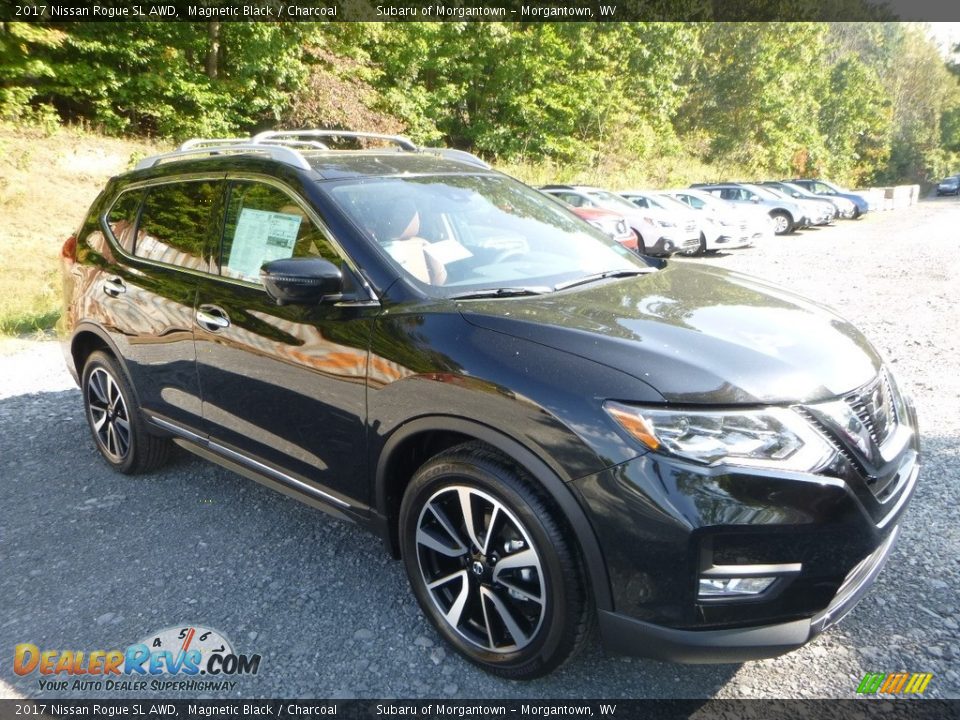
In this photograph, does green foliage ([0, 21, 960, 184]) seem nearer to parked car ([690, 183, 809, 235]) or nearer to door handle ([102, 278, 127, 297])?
parked car ([690, 183, 809, 235])

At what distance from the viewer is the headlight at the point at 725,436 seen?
208 centimetres

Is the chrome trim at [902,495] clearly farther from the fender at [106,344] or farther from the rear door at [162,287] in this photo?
the fender at [106,344]

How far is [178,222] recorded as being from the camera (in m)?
3.79

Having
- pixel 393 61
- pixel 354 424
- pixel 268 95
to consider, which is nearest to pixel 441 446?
pixel 354 424

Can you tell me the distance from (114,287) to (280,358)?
1678 millimetres

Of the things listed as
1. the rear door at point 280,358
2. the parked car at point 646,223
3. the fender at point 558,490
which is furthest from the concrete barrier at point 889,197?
the fender at point 558,490

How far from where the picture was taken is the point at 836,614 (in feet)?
7.38

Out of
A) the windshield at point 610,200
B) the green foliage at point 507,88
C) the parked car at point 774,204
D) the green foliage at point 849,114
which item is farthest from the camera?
the green foliage at point 849,114

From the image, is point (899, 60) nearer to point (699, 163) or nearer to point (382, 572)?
point (699, 163)

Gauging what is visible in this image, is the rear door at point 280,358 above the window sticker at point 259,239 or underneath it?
underneath

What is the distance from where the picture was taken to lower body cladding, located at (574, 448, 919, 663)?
2.05 metres

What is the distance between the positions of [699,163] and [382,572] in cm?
4139

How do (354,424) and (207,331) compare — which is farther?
(207,331)

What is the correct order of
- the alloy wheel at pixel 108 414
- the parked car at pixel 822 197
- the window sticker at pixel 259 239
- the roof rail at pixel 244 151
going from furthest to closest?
the parked car at pixel 822 197 → the alloy wheel at pixel 108 414 → the roof rail at pixel 244 151 → the window sticker at pixel 259 239
